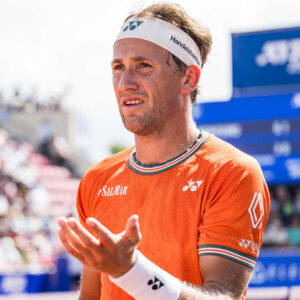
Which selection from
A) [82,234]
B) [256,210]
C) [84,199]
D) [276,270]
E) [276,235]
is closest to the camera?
[82,234]

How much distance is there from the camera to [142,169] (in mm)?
2381

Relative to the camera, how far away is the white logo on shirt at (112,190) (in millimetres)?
2369

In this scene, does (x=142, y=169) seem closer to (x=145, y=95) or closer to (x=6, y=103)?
(x=145, y=95)

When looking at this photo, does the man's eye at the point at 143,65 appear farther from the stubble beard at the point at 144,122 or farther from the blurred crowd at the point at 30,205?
the blurred crowd at the point at 30,205

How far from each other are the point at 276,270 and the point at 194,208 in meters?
6.02

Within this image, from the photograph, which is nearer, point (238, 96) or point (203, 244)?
point (203, 244)

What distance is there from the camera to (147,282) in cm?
178

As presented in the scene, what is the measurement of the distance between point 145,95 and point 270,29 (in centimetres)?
736

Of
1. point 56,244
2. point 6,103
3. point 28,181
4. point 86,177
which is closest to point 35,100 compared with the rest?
point 6,103

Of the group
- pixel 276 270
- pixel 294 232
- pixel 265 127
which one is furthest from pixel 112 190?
pixel 294 232

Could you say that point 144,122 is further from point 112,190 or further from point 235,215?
point 235,215

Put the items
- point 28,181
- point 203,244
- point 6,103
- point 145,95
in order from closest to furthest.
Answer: point 203,244
point 145,95
point 28,181
point 6,103

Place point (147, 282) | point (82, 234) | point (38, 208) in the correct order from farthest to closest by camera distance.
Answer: point (38, 208)
point (147, 282)
point (82, 234)

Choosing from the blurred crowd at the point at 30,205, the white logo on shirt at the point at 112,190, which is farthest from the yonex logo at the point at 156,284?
the blurred crowd at the point at 30,205
